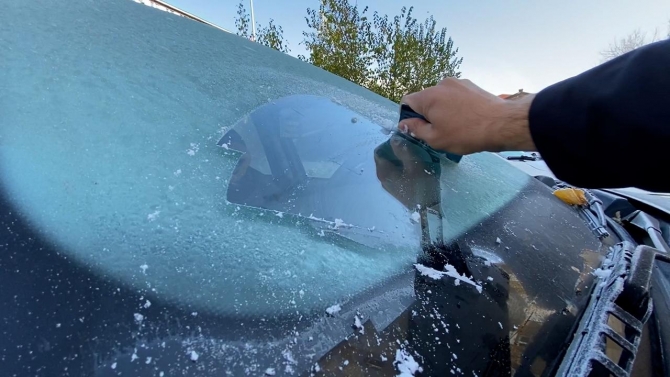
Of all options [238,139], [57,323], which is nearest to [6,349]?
[57,323]

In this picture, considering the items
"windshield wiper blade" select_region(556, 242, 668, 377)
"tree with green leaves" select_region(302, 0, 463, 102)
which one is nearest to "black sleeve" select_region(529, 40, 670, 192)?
"windshield wiper blade" select_region(556, 242, 668, 377)

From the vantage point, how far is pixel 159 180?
0.78 metres

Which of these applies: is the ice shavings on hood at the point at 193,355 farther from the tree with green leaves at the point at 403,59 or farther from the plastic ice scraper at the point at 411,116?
the tree with green leaves at the point at 403,59

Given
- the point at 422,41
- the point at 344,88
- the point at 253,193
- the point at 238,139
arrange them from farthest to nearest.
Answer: the point at 422,41 → the point at 344,88 → the point at 238,139 → the point at 253,193

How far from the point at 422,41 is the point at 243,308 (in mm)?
11274

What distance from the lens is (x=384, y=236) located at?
0.90 metres

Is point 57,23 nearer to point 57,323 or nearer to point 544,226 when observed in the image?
point 57,323

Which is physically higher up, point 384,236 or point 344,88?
point 344,88

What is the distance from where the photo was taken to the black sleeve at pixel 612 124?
708 millimetres

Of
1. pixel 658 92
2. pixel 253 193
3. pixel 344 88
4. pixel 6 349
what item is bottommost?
pixel 6 349

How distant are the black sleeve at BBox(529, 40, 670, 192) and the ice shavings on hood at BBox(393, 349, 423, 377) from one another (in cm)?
51

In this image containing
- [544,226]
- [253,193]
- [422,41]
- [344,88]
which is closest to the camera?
[253,193]

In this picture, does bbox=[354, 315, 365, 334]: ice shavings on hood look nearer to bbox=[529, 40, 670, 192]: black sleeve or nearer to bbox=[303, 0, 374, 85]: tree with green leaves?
bbox=[529, 40, 670, 192]: black sleeve

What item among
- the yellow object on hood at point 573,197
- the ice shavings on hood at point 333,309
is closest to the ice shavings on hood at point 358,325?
the ice shavings on hood at point 333,309
